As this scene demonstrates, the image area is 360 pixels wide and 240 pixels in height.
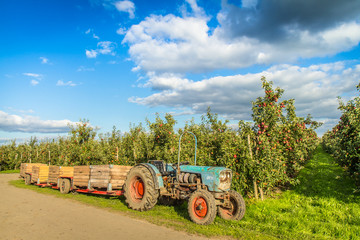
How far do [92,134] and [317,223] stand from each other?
1679 centimetres

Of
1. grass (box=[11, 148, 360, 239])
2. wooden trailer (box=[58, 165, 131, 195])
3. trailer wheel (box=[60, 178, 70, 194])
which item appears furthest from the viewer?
trailer wheel (box=[60, 178, 70, 194])

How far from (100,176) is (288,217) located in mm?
7621

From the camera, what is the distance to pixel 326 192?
978 centimetres

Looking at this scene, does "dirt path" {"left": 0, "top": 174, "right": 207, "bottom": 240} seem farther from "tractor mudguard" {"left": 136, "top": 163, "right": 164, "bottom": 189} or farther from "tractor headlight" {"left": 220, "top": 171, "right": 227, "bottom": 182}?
"tractor headlight" {"left": 220, "top": 171, "right": 227, "bottom": 182}

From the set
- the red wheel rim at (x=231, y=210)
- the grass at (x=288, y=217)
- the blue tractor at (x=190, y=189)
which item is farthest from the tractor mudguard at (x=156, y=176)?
the red wheel rim at (x=231, y=210)

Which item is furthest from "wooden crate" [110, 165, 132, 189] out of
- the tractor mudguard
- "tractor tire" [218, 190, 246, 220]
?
"tractor tire" [218, 190, 246, 220]

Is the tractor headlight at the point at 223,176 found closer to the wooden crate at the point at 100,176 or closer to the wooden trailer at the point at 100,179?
the wooden trailer at the point at 100,179

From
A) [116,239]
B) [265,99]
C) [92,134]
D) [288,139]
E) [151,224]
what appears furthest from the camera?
[92,134]

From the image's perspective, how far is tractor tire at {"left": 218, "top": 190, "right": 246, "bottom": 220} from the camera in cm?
682

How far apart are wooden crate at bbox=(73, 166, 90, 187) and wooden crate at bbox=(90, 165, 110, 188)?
35 centimetres

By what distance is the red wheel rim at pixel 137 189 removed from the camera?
863 centimetres

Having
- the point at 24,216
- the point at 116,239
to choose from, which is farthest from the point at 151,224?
the point at 24,216

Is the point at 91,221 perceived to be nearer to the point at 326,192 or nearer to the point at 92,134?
the point at 326,192

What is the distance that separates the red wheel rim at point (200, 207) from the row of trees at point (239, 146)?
257 cm
